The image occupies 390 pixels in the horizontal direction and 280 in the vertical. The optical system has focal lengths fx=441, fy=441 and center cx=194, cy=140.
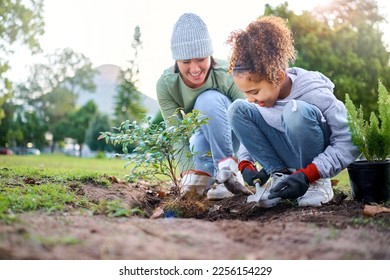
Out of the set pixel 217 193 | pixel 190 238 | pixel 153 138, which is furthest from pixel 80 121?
pixel 190 238

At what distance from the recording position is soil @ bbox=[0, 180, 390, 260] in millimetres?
1316

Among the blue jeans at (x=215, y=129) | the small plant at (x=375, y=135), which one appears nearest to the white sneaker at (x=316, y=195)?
the small plant at (x=375, y=135)

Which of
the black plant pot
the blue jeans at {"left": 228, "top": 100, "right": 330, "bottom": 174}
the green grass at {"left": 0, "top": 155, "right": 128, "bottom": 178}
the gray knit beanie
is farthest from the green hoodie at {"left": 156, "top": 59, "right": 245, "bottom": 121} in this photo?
the black plant pot

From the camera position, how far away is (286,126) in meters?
2.28

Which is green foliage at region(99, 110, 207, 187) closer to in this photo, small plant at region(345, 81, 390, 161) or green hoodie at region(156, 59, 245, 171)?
green hoodie at region(156, 59, 245, 171)

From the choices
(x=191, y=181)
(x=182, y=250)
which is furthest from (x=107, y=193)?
(x=182, y=250)

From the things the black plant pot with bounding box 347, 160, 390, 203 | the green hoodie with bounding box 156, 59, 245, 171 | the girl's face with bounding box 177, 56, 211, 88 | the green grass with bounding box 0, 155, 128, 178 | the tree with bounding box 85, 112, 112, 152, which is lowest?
the tree with bounding box 85, 112, 112, 152

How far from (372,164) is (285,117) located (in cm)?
49

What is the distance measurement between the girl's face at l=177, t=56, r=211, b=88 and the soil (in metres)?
1.25

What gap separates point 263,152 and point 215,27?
999mm

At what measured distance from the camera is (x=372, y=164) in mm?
2219

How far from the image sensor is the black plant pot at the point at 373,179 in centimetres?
222

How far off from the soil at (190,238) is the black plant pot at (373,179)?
367 millimetres

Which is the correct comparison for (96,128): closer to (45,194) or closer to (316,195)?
(45,194)
